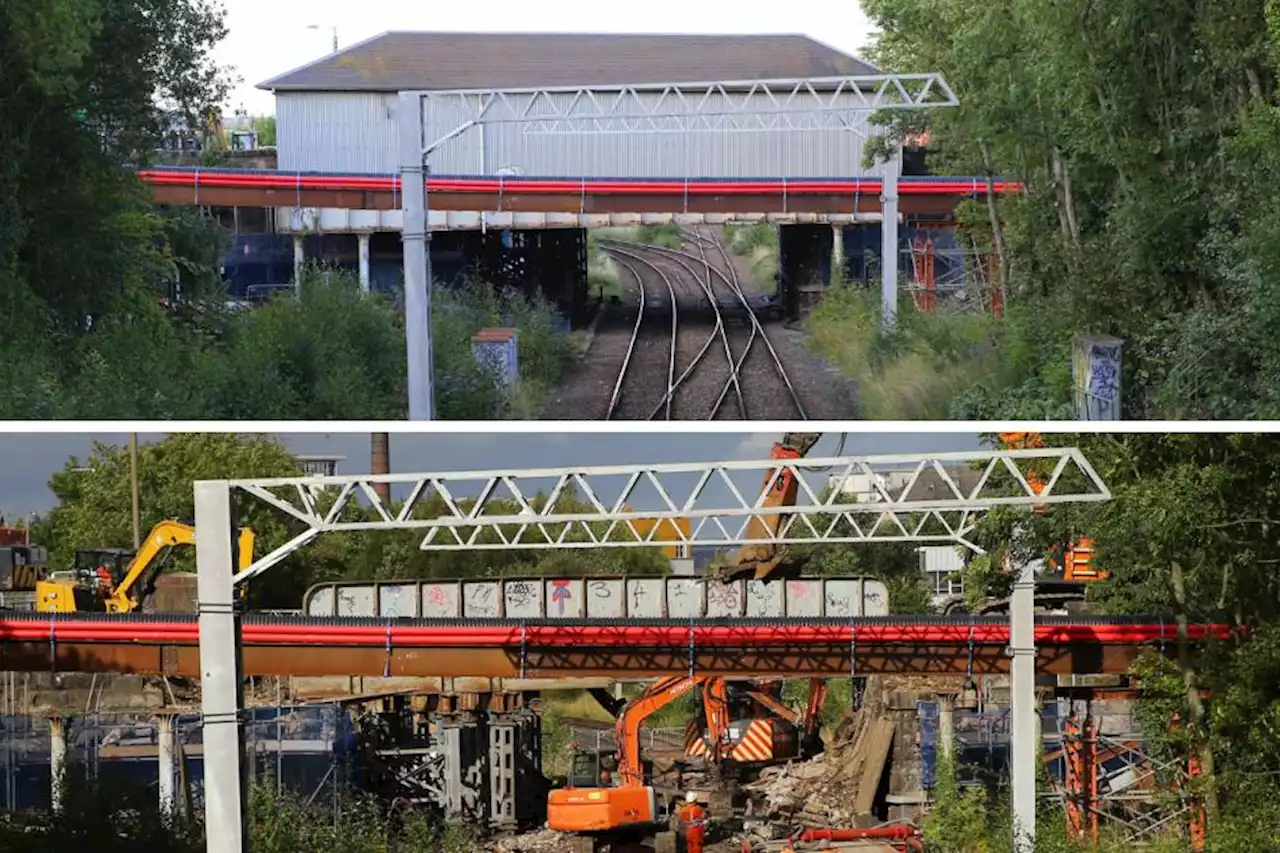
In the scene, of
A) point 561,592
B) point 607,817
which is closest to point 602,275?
point 561,592

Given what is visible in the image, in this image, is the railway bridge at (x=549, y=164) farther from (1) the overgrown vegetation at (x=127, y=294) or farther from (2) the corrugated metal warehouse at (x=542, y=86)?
(1) the overgrown vegetation at (x=127, y=294)

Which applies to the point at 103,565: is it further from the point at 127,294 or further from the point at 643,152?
the point at 643,152

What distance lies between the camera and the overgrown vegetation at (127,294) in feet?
75.4

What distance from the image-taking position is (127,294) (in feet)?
84.2

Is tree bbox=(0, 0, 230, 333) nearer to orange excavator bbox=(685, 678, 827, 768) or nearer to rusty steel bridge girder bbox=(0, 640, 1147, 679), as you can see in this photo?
rusty steel bridge girder bbox=(0, 640, 1147, 679)

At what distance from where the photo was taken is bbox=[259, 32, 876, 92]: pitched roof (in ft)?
117

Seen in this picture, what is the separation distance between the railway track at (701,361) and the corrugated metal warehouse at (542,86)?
3518 mm

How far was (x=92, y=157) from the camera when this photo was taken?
2520 centimetres

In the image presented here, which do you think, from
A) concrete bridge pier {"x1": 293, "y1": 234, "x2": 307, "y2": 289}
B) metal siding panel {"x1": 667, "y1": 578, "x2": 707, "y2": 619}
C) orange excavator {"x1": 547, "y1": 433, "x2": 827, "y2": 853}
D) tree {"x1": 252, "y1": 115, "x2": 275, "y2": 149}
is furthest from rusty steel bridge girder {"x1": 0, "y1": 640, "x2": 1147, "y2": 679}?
tree {"x1": 252, "y1": 115, "x2": 275, "y2": 149}

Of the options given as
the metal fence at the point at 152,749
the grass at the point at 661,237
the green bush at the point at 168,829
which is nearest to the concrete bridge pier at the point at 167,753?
the metal fence at the point at 152,749

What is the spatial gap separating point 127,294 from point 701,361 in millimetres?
11228

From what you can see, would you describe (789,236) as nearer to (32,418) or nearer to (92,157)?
(92,157)

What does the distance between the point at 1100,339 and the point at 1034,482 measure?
3284 millimetres

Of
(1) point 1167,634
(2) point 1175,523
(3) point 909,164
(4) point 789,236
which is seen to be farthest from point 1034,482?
(3) point 909,164
